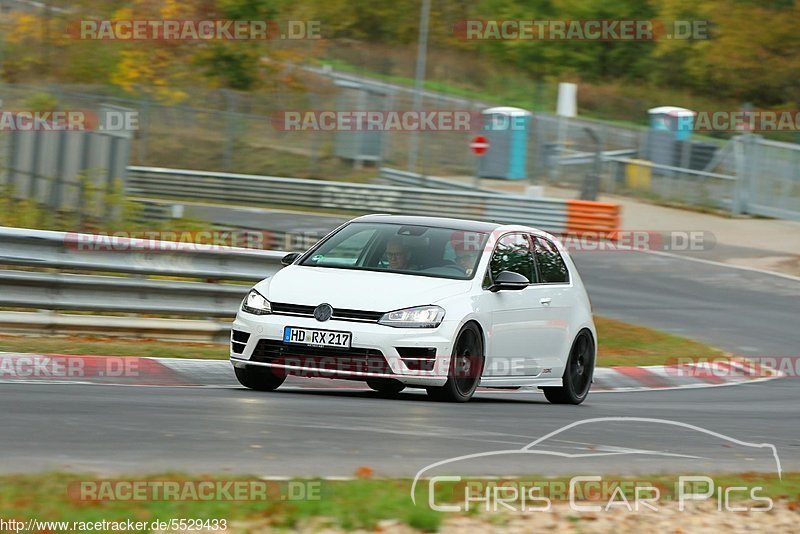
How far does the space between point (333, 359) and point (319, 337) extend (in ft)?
0.62

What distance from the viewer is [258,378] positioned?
11.2m

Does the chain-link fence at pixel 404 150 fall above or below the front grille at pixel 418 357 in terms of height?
above

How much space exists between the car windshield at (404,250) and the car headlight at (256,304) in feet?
2.25

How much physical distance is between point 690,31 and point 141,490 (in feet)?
192

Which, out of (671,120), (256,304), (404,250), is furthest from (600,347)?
(671,120)

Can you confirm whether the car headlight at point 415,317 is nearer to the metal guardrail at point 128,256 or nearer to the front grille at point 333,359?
the front grille at point 333,359

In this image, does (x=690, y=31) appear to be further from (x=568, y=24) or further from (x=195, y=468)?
(x=195, y=468)

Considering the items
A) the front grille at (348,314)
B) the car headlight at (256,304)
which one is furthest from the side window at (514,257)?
the car headlight at (256,304)

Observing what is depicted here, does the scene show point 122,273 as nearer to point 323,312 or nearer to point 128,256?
point 128,256

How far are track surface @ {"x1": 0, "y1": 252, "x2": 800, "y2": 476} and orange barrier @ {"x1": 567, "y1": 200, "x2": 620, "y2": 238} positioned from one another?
17.6 metres

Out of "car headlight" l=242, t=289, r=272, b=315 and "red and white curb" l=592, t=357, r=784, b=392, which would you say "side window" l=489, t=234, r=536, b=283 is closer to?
"car headlight" l=242, t=289, r=272, b=315

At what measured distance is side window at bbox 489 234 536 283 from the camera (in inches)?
463

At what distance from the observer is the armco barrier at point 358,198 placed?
32.3m

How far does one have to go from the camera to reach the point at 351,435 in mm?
8594
